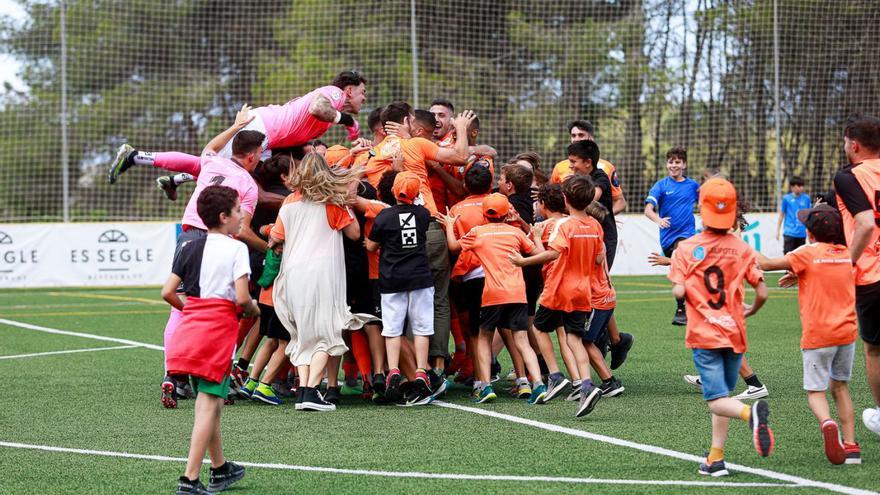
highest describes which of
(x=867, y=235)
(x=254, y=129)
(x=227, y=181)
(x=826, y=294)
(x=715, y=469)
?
(x=254, y=129)

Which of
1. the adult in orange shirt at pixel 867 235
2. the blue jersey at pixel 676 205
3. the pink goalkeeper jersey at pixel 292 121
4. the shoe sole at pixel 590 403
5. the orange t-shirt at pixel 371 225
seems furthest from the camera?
the blue jersey at pixel 676 205

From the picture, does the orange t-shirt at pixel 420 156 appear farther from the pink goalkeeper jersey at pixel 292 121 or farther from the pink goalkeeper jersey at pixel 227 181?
the pink goalkeeper jersey at pixel 227 181

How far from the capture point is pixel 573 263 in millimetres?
8141

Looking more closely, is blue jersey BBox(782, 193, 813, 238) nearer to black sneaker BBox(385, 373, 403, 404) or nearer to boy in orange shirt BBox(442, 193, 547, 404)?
boy in orange shirt BBox(442, 193, 547, 404)

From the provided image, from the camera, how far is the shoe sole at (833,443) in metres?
5.61

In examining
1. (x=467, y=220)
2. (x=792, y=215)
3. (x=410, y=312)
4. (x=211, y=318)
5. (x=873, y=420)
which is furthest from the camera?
(x=792, y=215)

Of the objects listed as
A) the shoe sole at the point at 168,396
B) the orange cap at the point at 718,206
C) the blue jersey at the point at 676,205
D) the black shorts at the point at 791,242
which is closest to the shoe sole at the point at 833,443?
the orange cap at the point at 718,206

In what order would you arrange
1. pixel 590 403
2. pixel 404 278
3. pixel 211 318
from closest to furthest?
pixel 211 318 < pixel 590 403 < pixel 404 278

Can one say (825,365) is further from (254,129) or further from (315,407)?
(254,129)

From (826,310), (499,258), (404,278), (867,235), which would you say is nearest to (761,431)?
(826,310)

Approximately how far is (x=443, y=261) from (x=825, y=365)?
3372mm

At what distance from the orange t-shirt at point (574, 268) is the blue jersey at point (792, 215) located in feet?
41.3

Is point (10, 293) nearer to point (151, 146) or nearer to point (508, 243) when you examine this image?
point (151, 146)

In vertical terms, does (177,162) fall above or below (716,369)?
above
